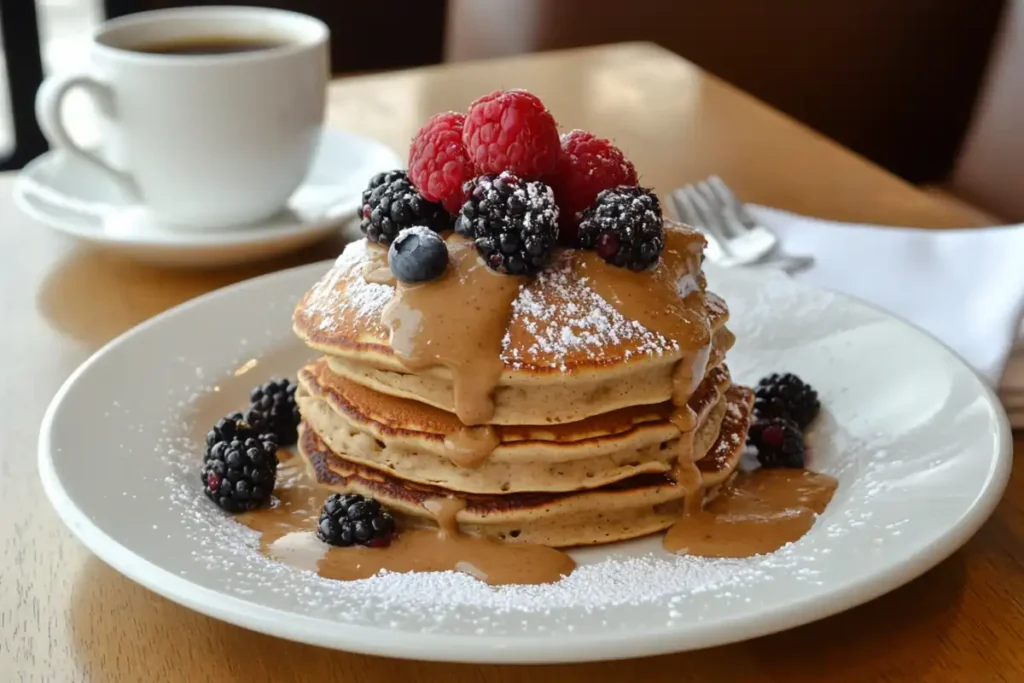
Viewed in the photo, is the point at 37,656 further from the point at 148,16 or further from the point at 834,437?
the point at 148,16

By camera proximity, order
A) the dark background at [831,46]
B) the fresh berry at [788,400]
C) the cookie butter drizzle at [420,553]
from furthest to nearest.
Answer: the dark background at [831,46]
the fresh berry at [788,400]
the cookie butter drizzle at [420,553]

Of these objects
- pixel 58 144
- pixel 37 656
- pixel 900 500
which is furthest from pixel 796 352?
pixel 58 144

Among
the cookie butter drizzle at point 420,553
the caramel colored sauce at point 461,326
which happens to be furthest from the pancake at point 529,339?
the cookie butter drizzle at point 420,553

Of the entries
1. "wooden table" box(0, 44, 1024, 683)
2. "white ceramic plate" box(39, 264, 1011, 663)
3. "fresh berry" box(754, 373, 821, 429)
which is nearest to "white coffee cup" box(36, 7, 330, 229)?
"wooden table" box(0, 44, 1024, 683)

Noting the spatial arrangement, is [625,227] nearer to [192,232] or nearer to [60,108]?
[192,232]

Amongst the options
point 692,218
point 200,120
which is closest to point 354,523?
point 200,120

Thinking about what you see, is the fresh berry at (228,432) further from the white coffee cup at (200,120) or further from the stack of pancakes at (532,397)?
the white coffee cup at (200,120)


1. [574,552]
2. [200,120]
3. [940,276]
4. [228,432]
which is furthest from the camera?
[200,120]

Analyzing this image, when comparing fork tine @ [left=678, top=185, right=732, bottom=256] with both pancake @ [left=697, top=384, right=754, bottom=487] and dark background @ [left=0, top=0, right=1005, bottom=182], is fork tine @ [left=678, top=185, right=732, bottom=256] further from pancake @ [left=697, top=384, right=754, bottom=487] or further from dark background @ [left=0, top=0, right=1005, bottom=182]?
dark background @ [left=0, top=0, right=1005, bottom=182]
